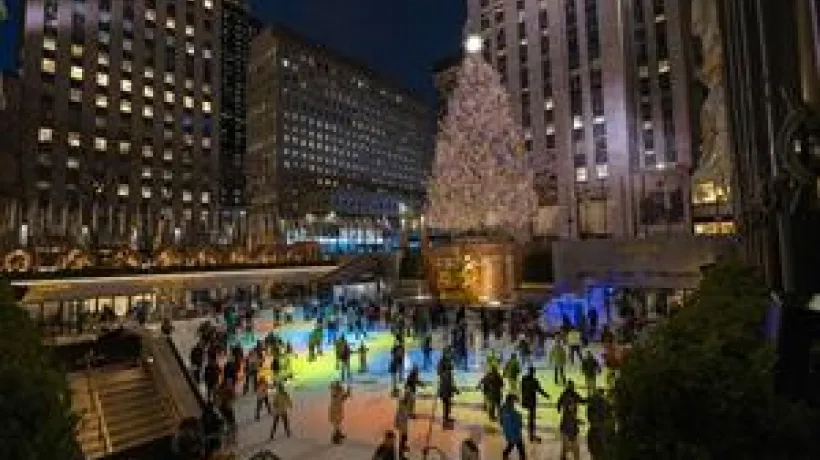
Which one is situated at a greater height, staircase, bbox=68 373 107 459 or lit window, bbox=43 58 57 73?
lit window, bbox=43 58 57 73

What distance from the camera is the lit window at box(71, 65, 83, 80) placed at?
7712 cm

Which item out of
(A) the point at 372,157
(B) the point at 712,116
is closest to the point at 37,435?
(B) the point at 712,116

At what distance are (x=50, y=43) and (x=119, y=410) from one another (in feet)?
256

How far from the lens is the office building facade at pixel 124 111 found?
232 feet

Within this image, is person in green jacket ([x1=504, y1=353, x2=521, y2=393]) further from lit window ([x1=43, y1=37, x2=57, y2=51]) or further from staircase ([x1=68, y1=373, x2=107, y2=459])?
lit window ([x1=43, y1=37, x2=57, y2=51])

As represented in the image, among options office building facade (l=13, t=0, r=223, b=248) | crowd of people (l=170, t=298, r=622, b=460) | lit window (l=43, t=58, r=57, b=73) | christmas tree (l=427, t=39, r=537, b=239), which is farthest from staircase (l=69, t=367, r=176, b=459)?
lit window (l=43, t=58, r=57, b=73)

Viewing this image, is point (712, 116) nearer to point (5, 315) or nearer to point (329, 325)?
point (329, 325)

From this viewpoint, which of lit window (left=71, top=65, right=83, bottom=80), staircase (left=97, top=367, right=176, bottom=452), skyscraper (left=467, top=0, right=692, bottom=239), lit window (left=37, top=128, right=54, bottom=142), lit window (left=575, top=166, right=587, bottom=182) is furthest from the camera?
lit window (left=71, top=65, right=83, bottom=80)

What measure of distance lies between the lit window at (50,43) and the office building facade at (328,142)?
33.7m

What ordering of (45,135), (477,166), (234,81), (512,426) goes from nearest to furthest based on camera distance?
(512,426) < (477,166) < (45,135) < (234,81)

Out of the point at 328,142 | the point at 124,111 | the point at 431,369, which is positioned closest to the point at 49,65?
the point at 124,111

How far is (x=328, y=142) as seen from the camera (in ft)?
413

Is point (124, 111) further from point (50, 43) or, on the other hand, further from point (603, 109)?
point (603, 109)

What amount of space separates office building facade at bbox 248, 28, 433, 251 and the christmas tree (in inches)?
1797
